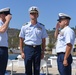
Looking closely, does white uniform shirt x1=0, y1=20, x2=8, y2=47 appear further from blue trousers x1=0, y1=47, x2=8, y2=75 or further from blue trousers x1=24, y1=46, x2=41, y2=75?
blue trousers x1=24, y1=46, x2=41, y2=75

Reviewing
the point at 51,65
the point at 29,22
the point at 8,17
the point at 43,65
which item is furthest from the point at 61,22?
the point at 51,65

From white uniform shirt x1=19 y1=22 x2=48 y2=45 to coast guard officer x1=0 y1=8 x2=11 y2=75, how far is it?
649 millimetres

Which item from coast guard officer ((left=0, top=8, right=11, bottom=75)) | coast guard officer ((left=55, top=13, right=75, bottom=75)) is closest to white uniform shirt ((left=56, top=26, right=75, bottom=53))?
coast guard officer ((left=55, top=13, right=75, bottom=75))

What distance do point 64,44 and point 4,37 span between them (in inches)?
43.8

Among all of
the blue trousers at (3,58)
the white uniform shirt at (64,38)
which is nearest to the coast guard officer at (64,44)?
the white uniform shirt at (64,38)

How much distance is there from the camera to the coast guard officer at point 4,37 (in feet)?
17.2

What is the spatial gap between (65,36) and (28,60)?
2.87 feet

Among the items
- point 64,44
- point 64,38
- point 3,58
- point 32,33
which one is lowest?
point 3,58

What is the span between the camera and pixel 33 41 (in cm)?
595

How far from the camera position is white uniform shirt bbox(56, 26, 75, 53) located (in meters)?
5.53

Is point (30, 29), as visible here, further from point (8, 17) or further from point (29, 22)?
point (8, 17)

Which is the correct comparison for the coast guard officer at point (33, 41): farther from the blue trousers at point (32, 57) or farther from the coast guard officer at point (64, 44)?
the coast guard officer at point (64, 44)

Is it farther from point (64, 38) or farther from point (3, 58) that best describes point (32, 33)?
point (3, 58)

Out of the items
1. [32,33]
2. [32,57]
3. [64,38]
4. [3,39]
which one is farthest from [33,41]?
[3,39]
